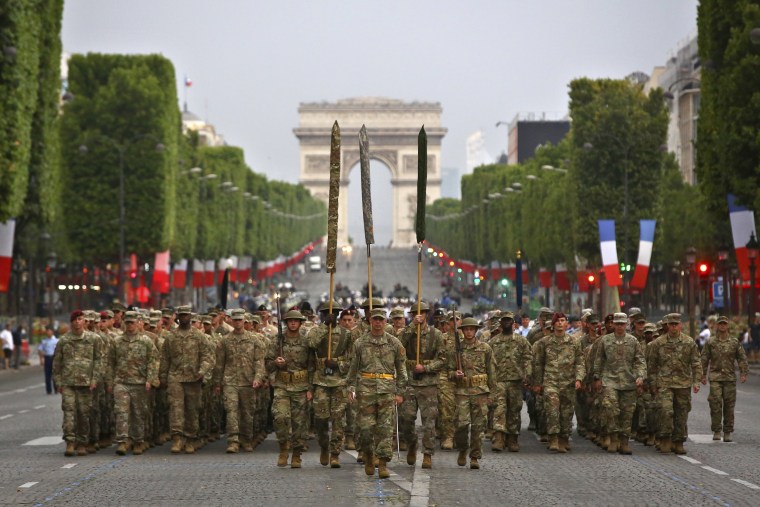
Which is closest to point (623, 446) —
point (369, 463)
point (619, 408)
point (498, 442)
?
point (619, 408)

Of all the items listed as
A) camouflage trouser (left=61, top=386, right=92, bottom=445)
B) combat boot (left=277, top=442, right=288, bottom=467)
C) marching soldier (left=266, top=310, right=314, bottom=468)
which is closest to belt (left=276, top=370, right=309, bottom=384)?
marching soldier (left=266, top=310, right=314, bottom=468)

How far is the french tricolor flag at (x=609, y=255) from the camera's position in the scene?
6545 centimetres

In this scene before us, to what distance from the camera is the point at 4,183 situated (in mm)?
50094

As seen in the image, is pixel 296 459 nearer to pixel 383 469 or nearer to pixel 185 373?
pixel 383 469

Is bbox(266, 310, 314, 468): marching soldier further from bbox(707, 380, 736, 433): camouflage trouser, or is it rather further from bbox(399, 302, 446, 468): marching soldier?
bbox(707, 380, 736, 433): camouflage trouser

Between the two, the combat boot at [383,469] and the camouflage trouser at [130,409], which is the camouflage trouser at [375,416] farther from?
the camouflage trouser at [130,409]

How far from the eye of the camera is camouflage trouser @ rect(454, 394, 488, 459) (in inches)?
885

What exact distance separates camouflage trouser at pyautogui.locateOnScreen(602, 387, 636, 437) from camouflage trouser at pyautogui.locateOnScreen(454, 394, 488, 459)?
303cm

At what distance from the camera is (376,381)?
21.2 m

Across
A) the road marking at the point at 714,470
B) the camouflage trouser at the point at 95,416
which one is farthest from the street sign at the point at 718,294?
the road marking at the point at 714,470

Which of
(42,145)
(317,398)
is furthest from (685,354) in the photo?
(42,145)

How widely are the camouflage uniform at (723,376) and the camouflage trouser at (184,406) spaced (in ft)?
23.0

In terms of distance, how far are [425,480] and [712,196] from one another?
113 feet

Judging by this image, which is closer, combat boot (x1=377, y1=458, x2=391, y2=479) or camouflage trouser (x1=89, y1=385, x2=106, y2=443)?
combat boot (x1=377, y1=458, x2=391, y2=479)
